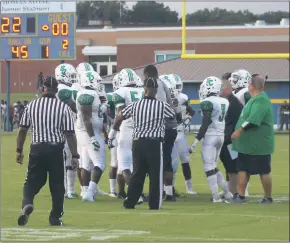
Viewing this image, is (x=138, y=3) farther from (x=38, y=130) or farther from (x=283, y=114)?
(x=283, y=114)

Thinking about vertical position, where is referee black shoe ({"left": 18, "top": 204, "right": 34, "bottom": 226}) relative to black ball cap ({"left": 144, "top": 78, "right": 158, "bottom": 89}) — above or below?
below

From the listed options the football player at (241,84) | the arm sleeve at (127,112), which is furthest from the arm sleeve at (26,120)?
the football player at (241,84)

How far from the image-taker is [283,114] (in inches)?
1399

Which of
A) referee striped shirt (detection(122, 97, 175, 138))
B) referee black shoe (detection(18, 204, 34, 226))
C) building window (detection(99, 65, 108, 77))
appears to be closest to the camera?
referee black shoe (detection(18, 204, 34, 226))

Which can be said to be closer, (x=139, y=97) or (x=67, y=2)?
(x=139, y=97)

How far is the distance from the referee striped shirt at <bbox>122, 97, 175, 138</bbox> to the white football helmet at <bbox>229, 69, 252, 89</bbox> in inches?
87.8

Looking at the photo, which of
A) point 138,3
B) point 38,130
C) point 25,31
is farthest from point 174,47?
point 38,130

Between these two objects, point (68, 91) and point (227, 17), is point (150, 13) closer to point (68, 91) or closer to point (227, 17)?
point (227, 17)

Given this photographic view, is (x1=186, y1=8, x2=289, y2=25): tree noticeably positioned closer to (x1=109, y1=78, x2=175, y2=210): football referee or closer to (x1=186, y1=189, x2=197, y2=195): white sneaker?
(x1=186, y1=189, x2=197, y2=195): white sneaker

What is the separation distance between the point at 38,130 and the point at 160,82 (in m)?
2.48

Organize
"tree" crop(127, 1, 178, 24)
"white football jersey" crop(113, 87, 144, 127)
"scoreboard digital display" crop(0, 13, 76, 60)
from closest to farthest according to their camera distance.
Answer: "white football jersey" crop(113, 87, 144, 127) < "tree" crop(127, 1, 178, 24) < "scoreboard digital display" crop(0, 13, 76, 60)

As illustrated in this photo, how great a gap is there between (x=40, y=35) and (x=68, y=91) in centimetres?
1611

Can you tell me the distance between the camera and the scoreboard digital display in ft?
89.7

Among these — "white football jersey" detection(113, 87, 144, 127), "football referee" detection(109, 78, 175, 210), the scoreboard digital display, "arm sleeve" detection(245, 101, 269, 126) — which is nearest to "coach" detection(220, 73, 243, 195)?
"arm sleeve" detection(245, 101, 269, 126)
